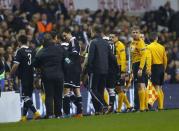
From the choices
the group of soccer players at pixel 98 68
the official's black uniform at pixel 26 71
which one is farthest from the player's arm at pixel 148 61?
the official's black uniform at pixel 26 71

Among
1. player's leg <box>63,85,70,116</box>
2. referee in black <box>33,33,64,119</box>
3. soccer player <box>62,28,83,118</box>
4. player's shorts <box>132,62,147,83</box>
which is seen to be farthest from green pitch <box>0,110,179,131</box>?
player's shorts <box>132,62,147,83</box>

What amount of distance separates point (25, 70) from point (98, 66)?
6.09 feet

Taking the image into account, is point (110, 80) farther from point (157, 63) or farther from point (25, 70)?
point (25, 70)

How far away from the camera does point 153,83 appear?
82.1ft

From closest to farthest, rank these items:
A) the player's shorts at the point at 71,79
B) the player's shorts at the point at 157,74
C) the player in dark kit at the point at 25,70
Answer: the player in dark kit at the point at 25,70 < the player's shorts at the point at 71,79 < the player's shorts at the point at 157,74

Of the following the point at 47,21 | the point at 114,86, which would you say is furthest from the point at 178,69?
the point at 114,86

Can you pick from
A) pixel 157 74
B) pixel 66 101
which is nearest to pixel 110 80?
pixel 66 101

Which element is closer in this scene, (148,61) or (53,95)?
(53,95)

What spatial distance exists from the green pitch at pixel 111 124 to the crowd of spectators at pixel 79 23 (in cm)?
421

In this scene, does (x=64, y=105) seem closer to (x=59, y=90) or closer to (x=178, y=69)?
(x=59, y=90)

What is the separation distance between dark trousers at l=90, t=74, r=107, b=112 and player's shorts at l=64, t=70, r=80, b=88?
1.43 ft

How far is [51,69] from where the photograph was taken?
21.7 meters

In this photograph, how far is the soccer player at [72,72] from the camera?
74.4 feet

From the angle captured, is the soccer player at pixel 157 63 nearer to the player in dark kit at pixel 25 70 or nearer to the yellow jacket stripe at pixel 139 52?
the yellow jacket stripe at pixel 139 52
